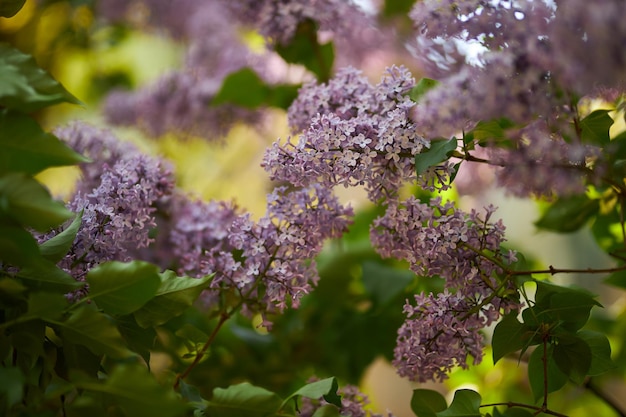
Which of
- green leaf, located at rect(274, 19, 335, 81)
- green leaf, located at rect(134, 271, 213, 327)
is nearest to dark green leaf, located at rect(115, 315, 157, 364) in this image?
green leaf, located at rect(134, 271, 213, 327)

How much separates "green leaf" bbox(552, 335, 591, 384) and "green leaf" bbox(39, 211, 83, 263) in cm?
29

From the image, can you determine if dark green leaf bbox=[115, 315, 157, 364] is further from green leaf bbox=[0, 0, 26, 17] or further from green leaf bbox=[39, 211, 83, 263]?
green leaf bbox=[0, 0, 26, 17]

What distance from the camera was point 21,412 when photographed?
314 mm

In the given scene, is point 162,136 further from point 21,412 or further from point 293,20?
point 21,412

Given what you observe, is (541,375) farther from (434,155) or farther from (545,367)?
(434,155)

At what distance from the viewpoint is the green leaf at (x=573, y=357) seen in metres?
0.40

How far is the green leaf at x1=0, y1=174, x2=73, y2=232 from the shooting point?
31 cm

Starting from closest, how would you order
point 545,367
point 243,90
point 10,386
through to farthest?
1. point 10,386
2. point 545,367
3. point 243,90

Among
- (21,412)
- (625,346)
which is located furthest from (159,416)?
(625,346)

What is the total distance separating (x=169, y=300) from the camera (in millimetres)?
391

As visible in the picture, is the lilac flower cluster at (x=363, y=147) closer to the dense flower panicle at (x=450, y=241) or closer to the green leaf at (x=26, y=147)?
the dense flower panicle at (x=450, y=241)

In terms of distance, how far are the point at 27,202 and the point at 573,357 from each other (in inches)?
12.4

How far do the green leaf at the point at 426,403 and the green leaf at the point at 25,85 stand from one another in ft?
0.84

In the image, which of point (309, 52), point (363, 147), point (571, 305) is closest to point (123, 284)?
point (363, 147)
